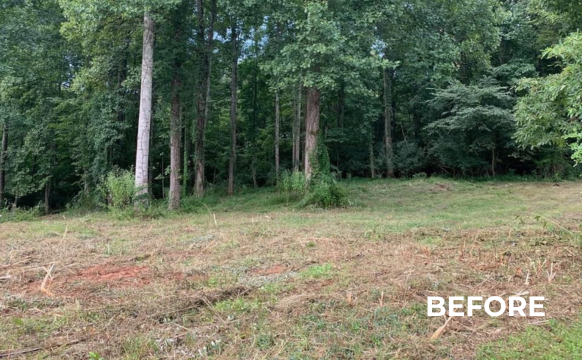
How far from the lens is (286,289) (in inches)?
154

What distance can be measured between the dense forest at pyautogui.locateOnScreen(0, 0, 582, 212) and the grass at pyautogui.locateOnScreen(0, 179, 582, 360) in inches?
76.8

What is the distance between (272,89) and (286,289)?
30.3ft

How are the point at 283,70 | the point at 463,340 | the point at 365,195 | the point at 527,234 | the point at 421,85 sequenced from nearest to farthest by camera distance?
the point at 463,340, the point at 527,234, the point at 283,70, the point at 365,195, the point at 421,85

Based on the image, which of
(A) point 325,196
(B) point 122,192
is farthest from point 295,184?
(B) point 122,192

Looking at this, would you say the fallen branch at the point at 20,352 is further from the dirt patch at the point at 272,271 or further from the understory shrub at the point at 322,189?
the understory shrub at the point at 322,189

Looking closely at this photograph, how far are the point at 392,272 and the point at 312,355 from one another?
198cm

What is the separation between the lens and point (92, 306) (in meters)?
3.54

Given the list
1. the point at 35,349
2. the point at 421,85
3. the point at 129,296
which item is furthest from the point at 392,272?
the point at 421,85

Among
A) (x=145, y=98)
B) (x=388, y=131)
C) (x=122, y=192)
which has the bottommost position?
(x=122, y=192)

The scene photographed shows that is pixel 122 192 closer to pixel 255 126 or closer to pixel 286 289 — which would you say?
pixel 286 289

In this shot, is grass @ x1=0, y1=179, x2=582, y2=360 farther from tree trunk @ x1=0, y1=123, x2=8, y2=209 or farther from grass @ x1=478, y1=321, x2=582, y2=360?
tree trunk @ x1=0, y1=123, x2=8, y2=209

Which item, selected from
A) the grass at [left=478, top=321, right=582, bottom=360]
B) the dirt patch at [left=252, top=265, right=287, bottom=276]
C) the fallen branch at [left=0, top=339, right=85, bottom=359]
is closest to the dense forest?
the grass at [left=478, top=321, right=582, bottom=360]

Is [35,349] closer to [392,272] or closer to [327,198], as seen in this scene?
[392,272]

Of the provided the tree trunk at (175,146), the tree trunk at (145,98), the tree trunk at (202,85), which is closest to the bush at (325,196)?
the tree trunk at (175,146)
